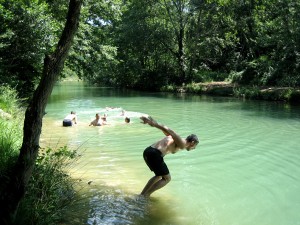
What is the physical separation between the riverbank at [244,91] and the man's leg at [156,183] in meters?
21.2

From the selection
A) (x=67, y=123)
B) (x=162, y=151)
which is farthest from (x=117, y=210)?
(x=67, y=123)

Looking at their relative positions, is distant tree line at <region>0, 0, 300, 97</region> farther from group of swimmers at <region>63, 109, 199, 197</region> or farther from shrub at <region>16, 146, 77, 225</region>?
shrub at <region>16, 146, 77, 225</region>

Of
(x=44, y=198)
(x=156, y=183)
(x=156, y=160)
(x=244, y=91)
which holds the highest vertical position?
(x=244, y=91)

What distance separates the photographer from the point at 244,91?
30375 millimetres

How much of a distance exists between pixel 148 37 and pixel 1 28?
23149 mm

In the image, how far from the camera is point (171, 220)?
19.5 ft

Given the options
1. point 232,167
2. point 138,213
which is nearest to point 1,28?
point 232,167

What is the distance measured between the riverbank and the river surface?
10088 millimetres

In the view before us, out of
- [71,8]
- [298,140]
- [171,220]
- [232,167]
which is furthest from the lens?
[298,140]

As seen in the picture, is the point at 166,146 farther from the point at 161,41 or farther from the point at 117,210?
the point at 161,41

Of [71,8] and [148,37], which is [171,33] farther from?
[71,8]

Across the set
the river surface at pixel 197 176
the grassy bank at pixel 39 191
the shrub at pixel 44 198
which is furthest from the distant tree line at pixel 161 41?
the shrub at pixel 44 198

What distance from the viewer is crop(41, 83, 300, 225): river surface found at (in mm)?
6152

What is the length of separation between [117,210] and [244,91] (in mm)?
25922
